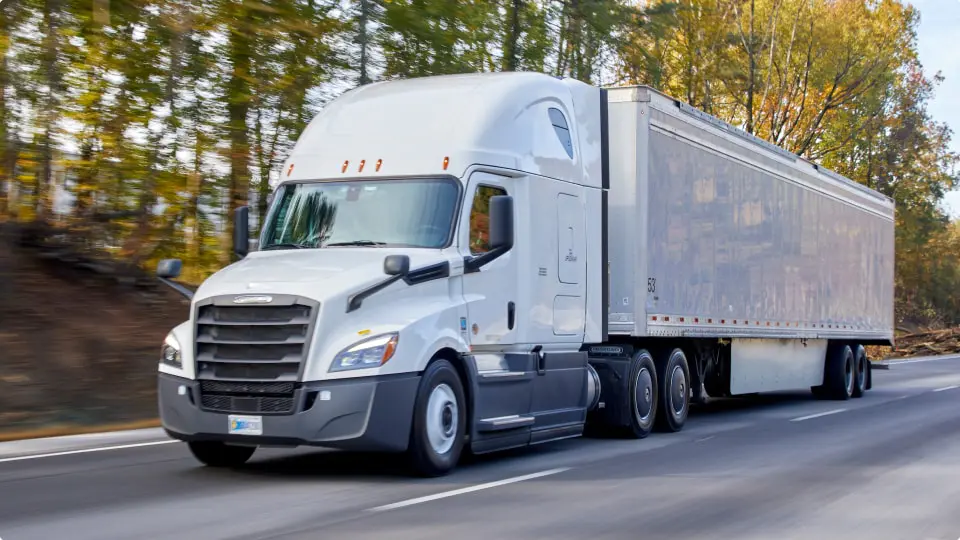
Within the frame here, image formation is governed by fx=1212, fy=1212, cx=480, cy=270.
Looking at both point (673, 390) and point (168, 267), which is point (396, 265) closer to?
point (168, 267)

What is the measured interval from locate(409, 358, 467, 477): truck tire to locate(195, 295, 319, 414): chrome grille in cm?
105

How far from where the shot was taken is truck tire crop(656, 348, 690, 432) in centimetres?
1496

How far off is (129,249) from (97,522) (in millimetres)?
12055

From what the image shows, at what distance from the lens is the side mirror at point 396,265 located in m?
9.78

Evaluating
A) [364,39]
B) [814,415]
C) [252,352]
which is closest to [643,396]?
[814,415]

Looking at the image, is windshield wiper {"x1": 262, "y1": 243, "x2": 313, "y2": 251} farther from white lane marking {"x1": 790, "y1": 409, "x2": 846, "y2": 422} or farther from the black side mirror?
white lane marking {"x1": 790, "y1": 409, "x2": 846, "y2": 422}

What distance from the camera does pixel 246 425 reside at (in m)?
9.67

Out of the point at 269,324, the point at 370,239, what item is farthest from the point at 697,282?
the point at 269,324

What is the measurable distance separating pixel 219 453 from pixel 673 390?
6551 mm

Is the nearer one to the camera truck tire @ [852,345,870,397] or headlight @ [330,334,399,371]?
headlight @ [330,334,399,371]

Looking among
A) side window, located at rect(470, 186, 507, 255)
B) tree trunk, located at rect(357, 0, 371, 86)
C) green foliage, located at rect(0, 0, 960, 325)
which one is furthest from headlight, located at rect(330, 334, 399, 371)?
tree trunk, located at rect(357, 0, 371, 86)

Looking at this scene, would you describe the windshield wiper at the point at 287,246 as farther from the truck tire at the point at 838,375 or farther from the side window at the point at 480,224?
the truck tire at the point at 838,375

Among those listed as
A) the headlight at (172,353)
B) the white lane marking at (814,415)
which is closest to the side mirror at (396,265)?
the headlight at (172,353)

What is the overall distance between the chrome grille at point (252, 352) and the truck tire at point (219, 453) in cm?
90
